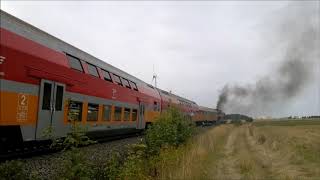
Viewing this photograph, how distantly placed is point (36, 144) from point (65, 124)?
122 centimetres

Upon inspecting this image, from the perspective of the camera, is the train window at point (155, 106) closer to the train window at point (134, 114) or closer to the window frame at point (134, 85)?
the window frame at point (134, 85)

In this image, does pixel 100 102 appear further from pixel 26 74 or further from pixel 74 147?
pixel 74 147

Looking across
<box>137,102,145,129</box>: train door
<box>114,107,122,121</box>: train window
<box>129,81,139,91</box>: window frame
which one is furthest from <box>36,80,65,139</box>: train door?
<box>137,102,145,129</box>: train door

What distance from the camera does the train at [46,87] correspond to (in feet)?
41.5

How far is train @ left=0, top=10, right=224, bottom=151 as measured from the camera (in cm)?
1264

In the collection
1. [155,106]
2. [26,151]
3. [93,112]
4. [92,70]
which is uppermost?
[92,70]

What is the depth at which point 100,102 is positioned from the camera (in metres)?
20.8

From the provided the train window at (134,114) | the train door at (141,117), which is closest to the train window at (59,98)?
the train window at (134,114)

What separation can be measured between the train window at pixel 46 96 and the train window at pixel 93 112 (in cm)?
434

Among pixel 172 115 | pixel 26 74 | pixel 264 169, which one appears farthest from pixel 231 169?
pixel 26 74

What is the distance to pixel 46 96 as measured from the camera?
48.3ft

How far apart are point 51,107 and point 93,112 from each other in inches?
197

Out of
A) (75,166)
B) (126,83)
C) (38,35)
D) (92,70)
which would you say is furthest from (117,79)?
(75,166)

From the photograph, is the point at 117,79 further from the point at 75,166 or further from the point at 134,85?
the point at 75,166
